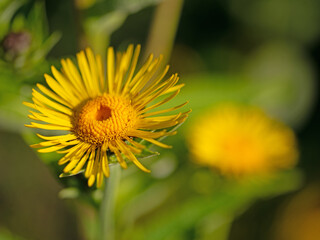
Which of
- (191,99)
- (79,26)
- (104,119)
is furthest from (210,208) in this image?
(79,26)

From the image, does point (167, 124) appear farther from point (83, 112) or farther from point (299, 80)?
point (299, 80)

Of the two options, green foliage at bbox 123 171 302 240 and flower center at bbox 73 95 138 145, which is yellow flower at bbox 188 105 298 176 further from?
flower center at bbox 73 95 138 145

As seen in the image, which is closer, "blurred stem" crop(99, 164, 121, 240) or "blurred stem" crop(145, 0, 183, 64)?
"blurred stem" crop(99, 164, 121, 240)

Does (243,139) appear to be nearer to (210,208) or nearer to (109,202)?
(210,208)

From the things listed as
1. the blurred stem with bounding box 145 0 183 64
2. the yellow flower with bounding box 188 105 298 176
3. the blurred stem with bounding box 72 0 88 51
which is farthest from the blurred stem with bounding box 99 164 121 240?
the blurred stem with bounding box 145 0 183 64

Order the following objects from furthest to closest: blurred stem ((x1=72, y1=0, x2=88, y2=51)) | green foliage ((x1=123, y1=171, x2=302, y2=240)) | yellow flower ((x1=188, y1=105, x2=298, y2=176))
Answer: yellow flower ((x1=188, y1=105, x2=298, y2=176))
green foliage ((x1=123, y1=171, x2=302, y2=240))
blurred stem ((x1=72, y1=0, x2=88, y2=51))

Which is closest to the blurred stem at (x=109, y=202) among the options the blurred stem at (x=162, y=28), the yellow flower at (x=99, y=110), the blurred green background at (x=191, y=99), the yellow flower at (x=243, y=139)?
the yellow flower at (x=99, y=110)

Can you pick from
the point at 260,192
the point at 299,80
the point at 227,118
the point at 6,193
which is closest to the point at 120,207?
the point at 260,192

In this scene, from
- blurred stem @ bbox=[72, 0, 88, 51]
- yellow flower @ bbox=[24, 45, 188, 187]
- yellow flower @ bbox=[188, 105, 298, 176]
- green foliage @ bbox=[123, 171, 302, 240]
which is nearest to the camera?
yellow flower @ bbox=[24, 45, 188, 187]
